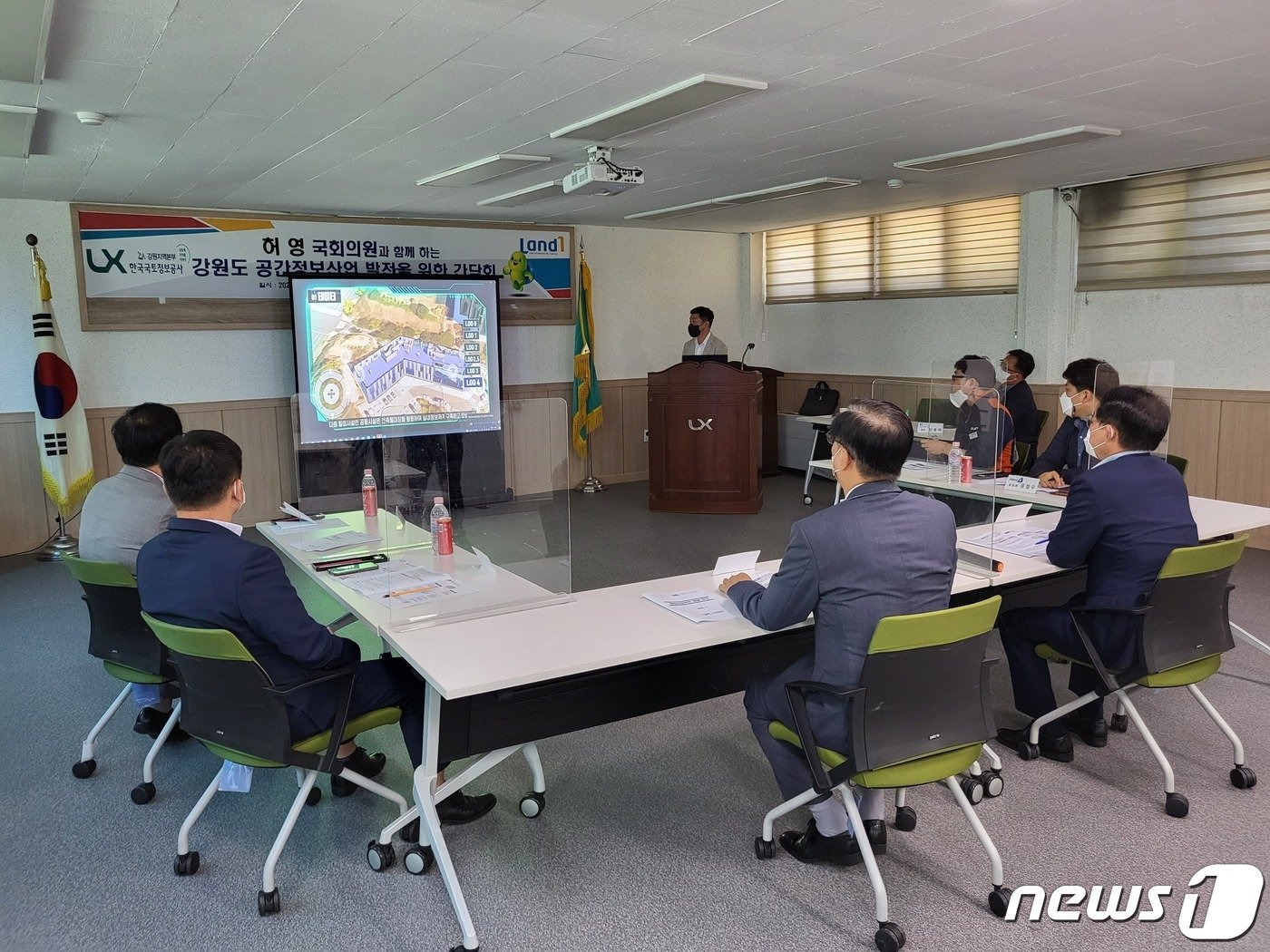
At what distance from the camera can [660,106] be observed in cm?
417

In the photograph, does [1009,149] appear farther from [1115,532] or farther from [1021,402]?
[1115,532]

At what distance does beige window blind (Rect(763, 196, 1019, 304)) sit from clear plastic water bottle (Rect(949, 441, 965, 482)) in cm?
432

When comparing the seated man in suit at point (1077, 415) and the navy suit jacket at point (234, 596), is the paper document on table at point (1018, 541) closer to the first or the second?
the seated man in suit at point (1077, 415)

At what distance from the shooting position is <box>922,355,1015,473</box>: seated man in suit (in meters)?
3.99

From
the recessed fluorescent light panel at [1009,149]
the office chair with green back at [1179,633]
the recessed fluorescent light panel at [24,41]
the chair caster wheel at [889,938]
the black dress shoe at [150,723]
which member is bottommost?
the chair caster wheel at [889,938]

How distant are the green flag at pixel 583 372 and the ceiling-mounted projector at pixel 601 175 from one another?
11.7ft

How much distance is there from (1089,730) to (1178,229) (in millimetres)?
4551

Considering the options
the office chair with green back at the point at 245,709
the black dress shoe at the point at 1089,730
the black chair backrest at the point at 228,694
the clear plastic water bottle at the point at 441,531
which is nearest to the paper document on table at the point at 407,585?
the clear plastic water bottle at the point at 441,531

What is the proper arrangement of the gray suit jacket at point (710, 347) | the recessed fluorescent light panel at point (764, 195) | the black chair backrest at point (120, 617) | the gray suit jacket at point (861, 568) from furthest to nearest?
the gray suit jacket at point (710, 347)
the recessed fluorescent light panel at point (764, 195)
the black chair backrest at point (120, 617)
the gray suit jacket at point (861, 568)

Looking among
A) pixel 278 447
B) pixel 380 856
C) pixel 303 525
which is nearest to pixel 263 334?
pixel 278 447

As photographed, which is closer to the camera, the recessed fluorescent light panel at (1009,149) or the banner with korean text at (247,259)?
the recessed fluorescent light panel at (1009,149)

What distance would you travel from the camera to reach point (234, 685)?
7.89 feet

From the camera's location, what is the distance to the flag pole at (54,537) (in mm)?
6496

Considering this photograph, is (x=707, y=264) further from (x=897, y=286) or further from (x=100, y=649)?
(x=100, y=649)
